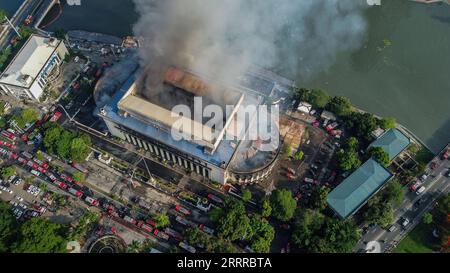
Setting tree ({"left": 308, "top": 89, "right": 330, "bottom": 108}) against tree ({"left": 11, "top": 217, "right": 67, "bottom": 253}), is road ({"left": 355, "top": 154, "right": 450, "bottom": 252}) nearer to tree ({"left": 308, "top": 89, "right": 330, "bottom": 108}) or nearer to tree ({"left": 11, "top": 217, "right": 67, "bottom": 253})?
tree ({"left": 308, "top": 89, "right": 330, "bottom": 108})

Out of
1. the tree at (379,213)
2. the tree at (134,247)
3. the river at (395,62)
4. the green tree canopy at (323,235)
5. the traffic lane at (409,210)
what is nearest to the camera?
the green tree canopy at (323,235)

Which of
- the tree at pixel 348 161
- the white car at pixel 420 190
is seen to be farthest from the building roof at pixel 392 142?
the white car at pixel 420 190

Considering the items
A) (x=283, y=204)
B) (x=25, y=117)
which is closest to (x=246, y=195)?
(x=283, y=204)

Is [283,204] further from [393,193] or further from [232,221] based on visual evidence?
[393,193]

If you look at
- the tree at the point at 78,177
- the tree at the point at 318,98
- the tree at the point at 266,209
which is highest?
the tree at the point at 318,98

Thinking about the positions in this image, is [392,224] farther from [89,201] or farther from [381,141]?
[89,201]

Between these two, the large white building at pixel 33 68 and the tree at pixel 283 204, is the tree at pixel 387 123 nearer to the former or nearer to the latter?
the tree at pixel 283 204

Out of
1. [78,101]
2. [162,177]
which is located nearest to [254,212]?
[162,177]
